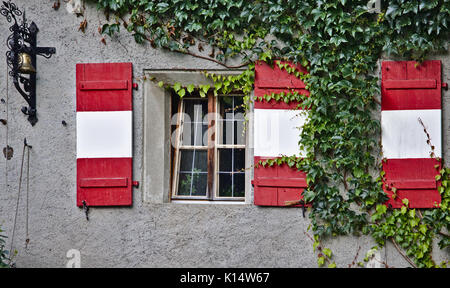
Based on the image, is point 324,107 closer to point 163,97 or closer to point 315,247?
point 315,247

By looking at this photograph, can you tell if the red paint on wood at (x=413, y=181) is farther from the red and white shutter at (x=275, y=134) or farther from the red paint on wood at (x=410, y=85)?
the red and white shutter at (x=275, y=134)

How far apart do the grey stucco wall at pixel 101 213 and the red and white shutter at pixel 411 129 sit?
0.74 metres

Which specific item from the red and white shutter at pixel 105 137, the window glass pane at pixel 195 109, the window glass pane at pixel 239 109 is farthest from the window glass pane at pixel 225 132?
the red and white shutter at pixel 105 137

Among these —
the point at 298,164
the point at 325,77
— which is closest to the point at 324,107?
the point at 325,77

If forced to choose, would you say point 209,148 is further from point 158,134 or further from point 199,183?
point 158,134

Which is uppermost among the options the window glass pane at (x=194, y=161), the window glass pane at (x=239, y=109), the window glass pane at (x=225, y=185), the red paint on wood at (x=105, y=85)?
the red paint on wood at (x=105, y=85)

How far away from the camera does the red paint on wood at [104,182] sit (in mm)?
3238

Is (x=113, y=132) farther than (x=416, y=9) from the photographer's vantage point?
Yes

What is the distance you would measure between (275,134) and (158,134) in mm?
1252

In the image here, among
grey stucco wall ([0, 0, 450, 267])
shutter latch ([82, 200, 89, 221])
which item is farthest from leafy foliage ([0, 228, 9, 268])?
shutter latch ([82, 200, 89, 221])

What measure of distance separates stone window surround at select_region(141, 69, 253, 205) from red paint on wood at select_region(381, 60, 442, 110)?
1.41m

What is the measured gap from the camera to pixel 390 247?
3.13m

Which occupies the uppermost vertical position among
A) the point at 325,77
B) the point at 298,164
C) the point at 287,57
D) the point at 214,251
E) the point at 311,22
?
the point at 311,22
